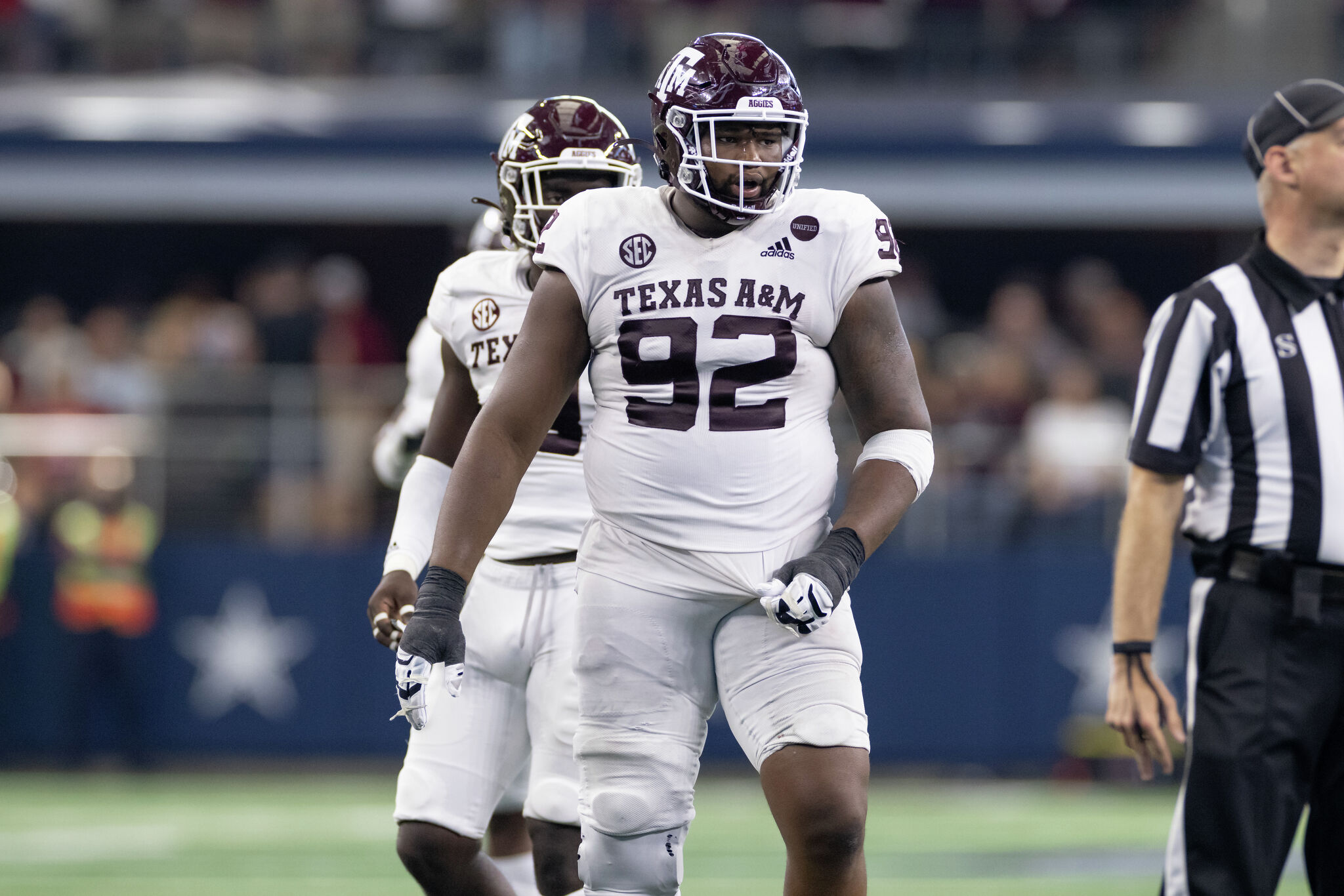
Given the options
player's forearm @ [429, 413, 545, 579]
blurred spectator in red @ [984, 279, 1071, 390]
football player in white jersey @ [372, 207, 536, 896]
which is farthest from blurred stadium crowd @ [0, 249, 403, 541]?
player's forearm @ [429, 413, 545, 579]

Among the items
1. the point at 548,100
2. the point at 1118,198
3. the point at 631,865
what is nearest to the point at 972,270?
the point at 1118,198

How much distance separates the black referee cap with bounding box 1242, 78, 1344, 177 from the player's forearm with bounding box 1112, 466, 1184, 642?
756mm

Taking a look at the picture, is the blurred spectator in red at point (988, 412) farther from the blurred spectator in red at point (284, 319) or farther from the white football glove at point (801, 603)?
the white football glove at point (801, 603)

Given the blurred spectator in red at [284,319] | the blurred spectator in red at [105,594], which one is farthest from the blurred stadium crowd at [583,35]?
the blurred spectator in red at [105,594]

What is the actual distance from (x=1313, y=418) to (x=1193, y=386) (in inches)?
10.3

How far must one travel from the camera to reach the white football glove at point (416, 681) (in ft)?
11.3

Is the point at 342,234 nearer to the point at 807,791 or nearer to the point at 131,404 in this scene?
the point at 131,404

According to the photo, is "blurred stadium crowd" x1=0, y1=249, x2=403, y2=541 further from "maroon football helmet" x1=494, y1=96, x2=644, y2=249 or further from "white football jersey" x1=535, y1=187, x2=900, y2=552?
"white football jersey" x1=535, y1=187, x2=900, y2=552

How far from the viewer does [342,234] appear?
50.7 feet

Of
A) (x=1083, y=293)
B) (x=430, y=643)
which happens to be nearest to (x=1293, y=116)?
(x=430, y=643)

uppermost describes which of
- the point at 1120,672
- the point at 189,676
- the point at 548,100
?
the point at 548,100

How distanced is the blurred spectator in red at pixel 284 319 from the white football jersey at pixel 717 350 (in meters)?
8.58

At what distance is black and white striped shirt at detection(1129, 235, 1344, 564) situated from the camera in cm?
404

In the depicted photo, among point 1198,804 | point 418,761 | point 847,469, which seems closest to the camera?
point 1198,804
